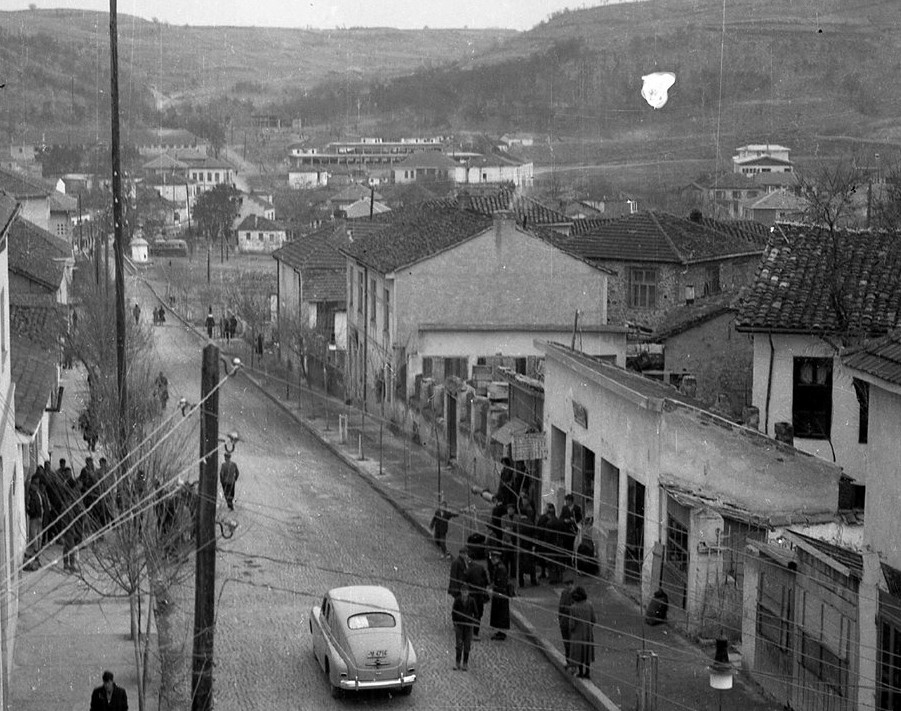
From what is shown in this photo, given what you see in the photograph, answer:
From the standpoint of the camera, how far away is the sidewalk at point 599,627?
18.5 metres

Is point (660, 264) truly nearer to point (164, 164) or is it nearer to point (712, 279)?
point (712, 279)

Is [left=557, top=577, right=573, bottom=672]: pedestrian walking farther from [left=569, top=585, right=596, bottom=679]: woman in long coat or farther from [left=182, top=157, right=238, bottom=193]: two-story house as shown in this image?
[left=182, top=157, right=238, bottom=193]: two-story house

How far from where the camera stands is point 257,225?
124250 mm

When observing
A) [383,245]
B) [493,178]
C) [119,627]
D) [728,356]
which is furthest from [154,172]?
[119,627]

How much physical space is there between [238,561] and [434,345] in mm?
14224

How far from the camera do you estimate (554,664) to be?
20.2 meters

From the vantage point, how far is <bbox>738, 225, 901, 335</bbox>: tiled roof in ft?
83.9

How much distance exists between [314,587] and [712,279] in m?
25.2

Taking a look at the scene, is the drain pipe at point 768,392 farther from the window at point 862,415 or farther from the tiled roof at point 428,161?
the tiled roof at point 428,161

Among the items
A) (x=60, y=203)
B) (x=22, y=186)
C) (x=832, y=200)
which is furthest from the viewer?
(x=60, y=203)

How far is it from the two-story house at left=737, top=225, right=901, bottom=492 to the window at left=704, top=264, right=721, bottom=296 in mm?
18671

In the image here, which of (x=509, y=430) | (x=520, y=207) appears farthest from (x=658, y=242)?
(x=509, y=430)

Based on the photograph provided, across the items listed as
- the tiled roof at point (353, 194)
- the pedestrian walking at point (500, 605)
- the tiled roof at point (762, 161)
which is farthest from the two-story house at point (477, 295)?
the tiled roof at point (762, 161)

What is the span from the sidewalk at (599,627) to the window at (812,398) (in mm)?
4753
